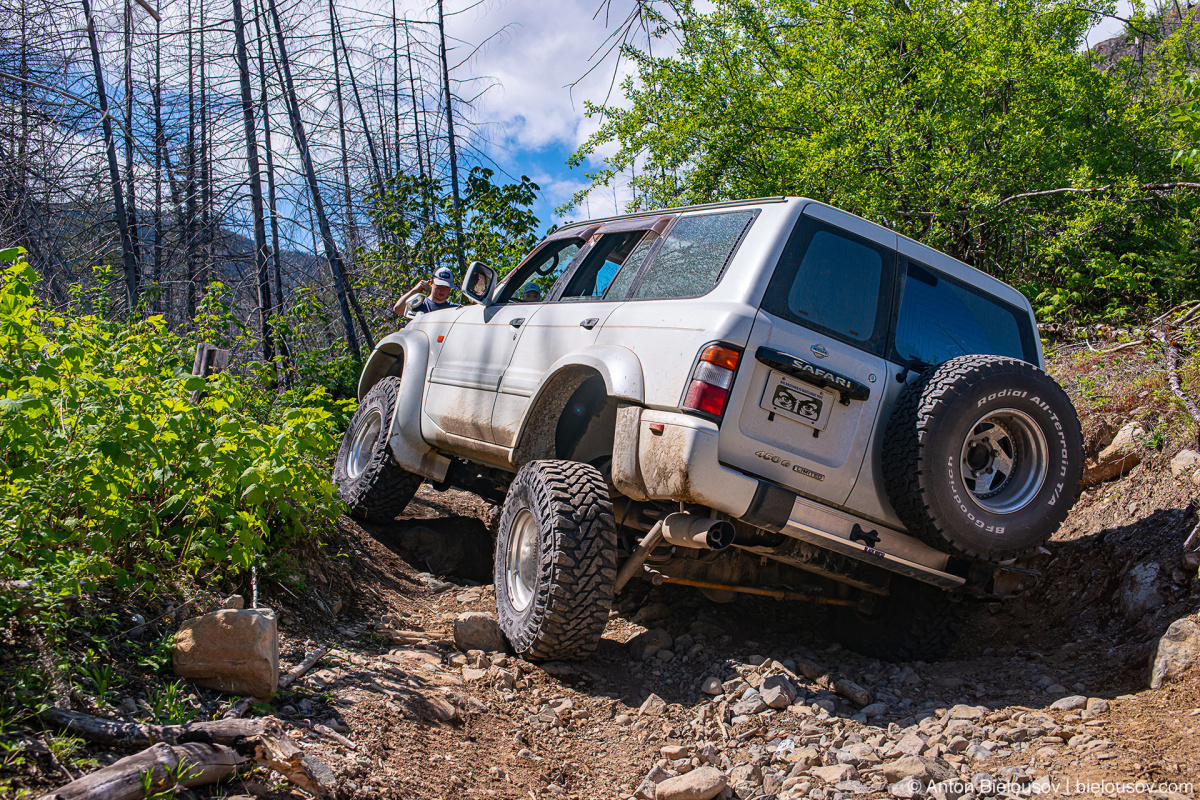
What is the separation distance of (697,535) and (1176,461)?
11.6 feet

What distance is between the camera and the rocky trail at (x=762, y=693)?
274 cm

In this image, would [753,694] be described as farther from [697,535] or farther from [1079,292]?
[1079,292]

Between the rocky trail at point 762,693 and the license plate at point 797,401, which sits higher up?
the license plate at point 797,401

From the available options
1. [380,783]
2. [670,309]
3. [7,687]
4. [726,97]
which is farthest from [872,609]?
[726,97]

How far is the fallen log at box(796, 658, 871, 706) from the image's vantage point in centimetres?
361

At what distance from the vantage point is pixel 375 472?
565 centimetres

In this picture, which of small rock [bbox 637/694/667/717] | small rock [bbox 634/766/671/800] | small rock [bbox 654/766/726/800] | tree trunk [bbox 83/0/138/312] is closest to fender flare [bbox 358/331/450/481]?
small rock [bbox 637/694/667/717]

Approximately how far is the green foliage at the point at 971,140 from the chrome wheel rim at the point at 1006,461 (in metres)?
6.15

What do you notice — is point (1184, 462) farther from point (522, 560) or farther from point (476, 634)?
point (476, 634)

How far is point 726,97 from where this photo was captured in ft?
37.7

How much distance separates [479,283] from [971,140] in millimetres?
7269

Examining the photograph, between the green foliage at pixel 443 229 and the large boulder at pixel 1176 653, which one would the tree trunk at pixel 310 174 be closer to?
the green foliage at pixel 443 229

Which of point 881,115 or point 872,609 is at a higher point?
point 881,115

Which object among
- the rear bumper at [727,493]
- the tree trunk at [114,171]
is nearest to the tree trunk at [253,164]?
the tree trunk at [114,171]
